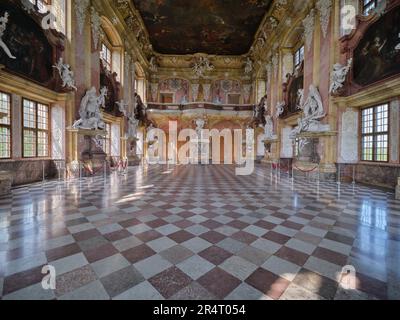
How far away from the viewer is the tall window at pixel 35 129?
777 cm

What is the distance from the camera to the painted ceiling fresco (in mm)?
13819

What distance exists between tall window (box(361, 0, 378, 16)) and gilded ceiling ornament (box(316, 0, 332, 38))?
1.31 meters

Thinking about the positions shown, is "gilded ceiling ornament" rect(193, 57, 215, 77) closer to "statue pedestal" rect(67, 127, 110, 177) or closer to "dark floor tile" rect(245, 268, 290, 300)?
"statue pedestal" rect(67, 127, 110, 177)

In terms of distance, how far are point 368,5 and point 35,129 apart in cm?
1537

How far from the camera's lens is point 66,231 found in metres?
3.22

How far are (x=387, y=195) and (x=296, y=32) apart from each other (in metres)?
12.2

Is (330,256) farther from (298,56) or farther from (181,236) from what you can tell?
(298,56)

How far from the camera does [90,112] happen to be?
963 centimetres

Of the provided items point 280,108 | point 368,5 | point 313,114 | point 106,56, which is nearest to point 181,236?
point 313,114

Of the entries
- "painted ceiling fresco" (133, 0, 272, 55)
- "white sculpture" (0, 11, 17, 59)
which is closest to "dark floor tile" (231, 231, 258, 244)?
"white sculpture" (0, 11, 17, 59)
